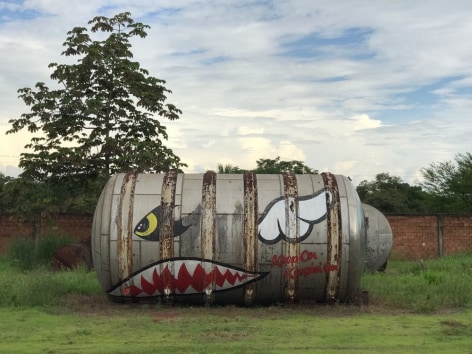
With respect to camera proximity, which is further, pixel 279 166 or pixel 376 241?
pixel 279 166

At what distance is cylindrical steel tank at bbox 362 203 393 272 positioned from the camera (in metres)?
17.0

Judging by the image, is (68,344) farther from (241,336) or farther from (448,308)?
(448,308)

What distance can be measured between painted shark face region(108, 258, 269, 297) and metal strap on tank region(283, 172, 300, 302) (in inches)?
21.8

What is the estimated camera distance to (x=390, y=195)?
164ft

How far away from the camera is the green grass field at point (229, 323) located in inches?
298

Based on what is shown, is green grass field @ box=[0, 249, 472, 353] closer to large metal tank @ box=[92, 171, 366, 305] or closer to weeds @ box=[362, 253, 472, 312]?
weeds @ box=[362, 253, 472, 312]

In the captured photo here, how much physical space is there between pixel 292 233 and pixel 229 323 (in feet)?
6.78

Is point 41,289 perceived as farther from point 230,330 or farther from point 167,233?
point 230,330

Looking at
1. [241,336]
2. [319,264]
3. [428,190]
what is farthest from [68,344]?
[428,190]

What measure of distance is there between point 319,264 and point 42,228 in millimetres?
14028

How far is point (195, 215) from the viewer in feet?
34.1

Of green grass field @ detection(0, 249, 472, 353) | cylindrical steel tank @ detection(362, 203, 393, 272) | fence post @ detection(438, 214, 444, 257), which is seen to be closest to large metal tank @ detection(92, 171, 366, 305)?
green grass field @ detection(0, 249, 472, 353)

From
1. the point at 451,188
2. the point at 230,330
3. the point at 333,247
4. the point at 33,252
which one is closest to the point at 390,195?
the point at 451,188

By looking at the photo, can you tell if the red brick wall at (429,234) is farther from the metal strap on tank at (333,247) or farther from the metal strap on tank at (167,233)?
the metal strap on tank at (167,233)
